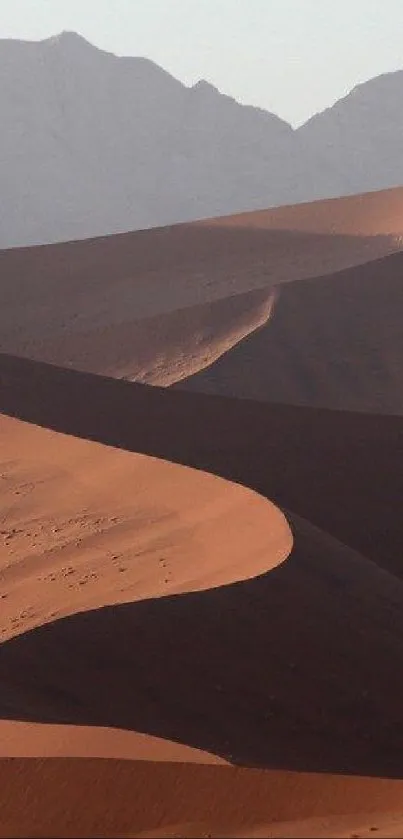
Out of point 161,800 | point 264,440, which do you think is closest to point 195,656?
point 161,800

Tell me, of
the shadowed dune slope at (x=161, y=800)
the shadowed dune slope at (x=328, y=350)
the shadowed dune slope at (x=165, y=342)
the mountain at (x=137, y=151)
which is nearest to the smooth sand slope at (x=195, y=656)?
the shadowed dune slope at (x=161, y=800)

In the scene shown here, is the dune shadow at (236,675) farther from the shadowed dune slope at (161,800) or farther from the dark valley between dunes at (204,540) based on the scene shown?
the shadowed dune slope at (161,800)

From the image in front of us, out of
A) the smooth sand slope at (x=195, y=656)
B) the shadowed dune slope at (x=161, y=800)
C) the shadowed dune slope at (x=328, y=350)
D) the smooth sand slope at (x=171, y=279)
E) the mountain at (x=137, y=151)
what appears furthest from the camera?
the mountain at (x=137, y=151)

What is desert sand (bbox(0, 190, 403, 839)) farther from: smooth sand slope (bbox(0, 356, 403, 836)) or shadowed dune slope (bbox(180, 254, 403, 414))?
shadowed dune slope (bbox(180, 254, 403, 414))

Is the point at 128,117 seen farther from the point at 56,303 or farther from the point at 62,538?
the point at 62,538

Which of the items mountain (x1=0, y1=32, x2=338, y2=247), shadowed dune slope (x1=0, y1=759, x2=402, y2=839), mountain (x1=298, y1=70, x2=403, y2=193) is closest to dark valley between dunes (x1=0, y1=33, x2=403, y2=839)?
shadowed dune slope (x1=0, y1=759, x2=402, y2=839)

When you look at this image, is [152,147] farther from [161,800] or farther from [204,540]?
[161,800]
